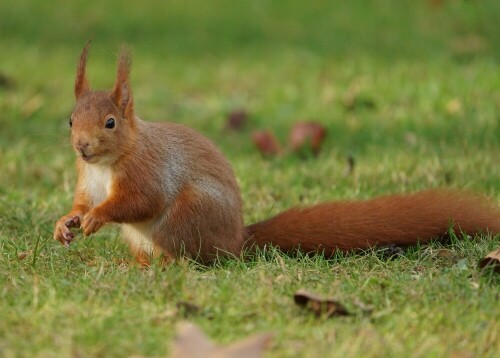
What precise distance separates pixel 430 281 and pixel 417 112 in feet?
9.72

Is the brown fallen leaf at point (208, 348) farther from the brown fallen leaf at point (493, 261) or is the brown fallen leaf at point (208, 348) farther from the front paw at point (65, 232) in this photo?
the front paw at point (65, 232)

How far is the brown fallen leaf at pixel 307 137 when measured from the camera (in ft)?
17.4

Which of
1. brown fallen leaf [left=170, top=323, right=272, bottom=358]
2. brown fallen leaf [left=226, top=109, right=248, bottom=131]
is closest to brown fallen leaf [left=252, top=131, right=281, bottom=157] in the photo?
brown fallen leaf [left=226, top=109, right=248, bottom=131]

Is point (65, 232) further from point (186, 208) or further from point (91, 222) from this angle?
point (186, 208)

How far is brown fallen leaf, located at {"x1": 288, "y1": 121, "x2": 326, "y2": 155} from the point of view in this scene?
532 centimetres

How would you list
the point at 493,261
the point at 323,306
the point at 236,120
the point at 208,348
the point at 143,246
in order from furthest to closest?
the point at 236,120, the point at 143,246, the point at 493,261, the point at 323,306, the point at 208,348

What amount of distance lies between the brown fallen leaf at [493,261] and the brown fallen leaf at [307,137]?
2.31 m

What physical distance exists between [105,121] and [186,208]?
15.7 inches

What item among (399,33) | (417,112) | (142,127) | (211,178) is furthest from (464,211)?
(399,33)

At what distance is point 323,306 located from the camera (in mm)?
2666

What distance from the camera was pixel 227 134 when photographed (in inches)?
229

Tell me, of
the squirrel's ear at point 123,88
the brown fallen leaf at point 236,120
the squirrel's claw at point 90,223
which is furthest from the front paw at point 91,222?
the brown fallen leaf at point 236,120

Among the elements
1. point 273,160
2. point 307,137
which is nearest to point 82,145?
point 273,160

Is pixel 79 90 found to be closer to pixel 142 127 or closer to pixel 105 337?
pixel 142 127
